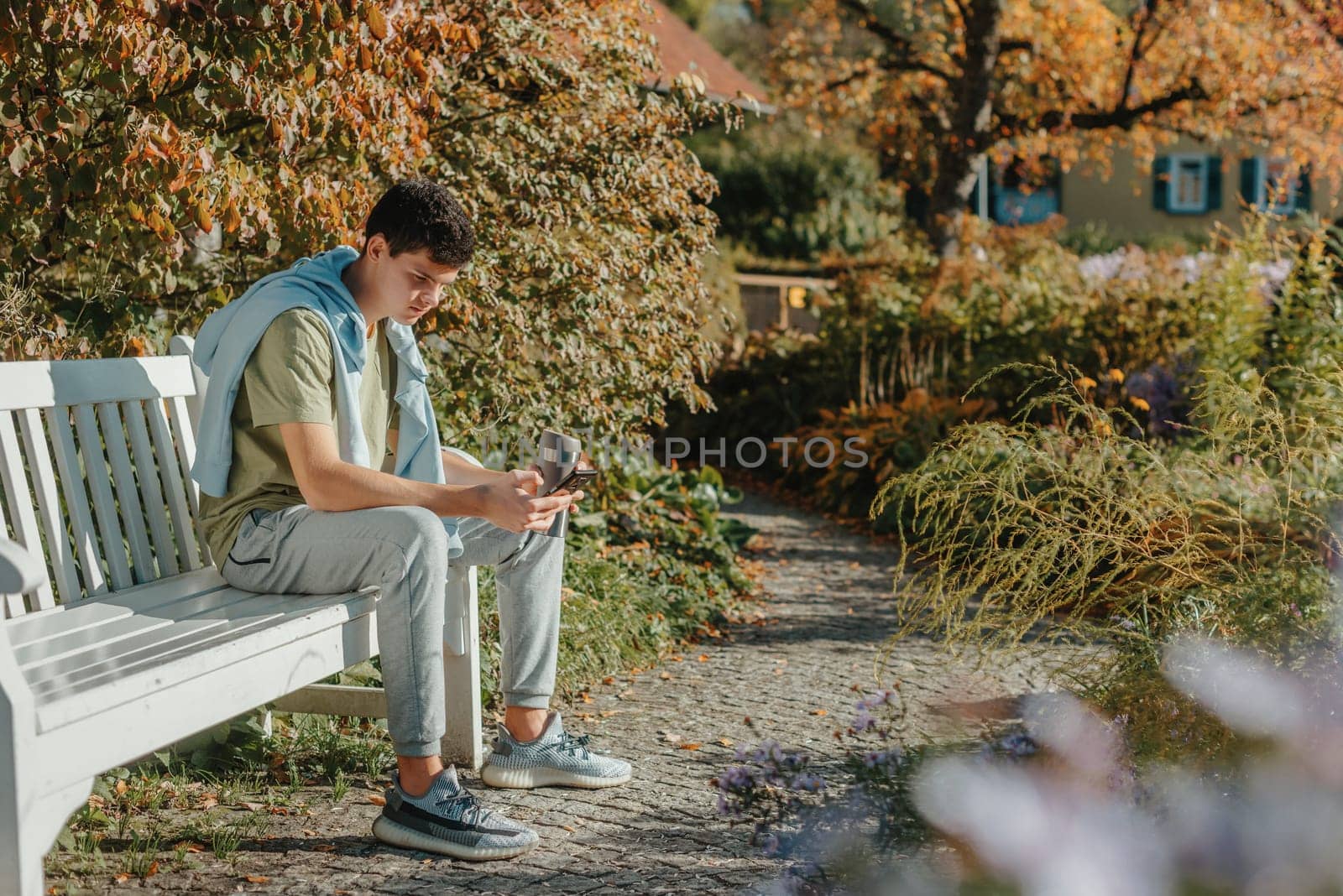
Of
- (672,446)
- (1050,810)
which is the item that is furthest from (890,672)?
(672,446)

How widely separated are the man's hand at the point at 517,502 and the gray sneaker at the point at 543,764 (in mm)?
644

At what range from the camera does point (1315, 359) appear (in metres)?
6.38

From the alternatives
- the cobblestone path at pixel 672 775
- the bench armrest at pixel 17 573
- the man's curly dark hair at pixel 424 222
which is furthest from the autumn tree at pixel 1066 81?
the bench armrest at pixel 17 573

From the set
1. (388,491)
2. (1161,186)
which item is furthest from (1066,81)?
(1161,186)

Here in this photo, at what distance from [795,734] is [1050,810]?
1620 millimetres

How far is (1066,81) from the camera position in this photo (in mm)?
13000

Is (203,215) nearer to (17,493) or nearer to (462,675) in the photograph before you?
(17,493)

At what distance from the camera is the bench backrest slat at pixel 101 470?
2863 mm

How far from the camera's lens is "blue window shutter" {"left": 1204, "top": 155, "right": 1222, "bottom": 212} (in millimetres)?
23828

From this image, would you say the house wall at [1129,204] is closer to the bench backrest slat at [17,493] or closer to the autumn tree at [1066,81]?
the autumn tree at [1066,81]

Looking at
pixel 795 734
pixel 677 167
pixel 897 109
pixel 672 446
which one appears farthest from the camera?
pixel 897 109

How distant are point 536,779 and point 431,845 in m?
0.50

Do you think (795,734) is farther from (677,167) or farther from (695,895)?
(677,167)

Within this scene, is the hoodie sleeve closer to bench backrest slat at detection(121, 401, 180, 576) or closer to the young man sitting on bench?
the young man sitting on bench
